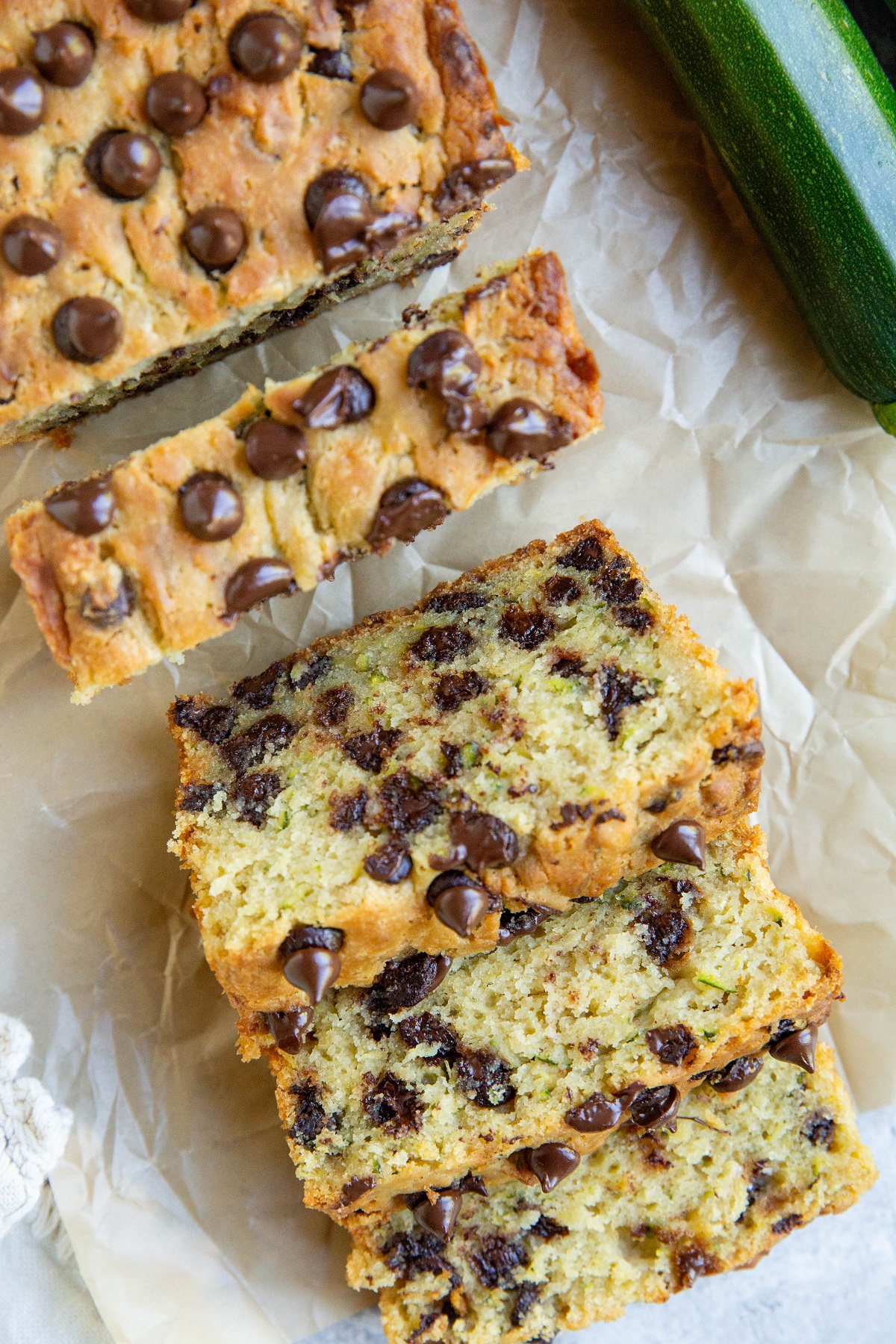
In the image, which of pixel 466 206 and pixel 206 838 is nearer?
pixel 466 206

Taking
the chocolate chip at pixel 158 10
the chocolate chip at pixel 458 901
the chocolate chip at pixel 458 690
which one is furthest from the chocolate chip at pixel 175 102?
the chocolate chip at pixel 458 901

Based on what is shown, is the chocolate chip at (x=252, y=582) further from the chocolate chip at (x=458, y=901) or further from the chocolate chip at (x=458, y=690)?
the chocolate chip at (x=458, y=901)

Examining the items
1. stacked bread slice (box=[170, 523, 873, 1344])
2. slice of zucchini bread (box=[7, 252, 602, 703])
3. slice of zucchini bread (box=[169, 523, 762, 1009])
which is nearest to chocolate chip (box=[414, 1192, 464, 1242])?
stacked bread slice (box=[170, 523, 873, 1344])

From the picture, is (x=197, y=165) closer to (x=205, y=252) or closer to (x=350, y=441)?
(x=205, y=252)

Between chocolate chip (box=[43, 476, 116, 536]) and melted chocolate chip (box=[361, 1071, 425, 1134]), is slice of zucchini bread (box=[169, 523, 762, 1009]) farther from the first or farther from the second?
chocolate chip (box=[43, 476, 116, 536])

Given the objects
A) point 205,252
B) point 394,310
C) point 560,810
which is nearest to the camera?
point 205,252

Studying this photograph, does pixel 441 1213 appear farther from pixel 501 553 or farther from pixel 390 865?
pixel 501 553

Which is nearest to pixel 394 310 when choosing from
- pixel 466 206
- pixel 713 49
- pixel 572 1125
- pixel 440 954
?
pixel 466 206

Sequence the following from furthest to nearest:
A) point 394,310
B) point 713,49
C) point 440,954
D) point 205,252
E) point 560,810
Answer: point 394,310
point 713,49
point 440,954
point 560,810
point 205,252

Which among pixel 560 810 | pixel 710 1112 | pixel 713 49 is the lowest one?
pixel 710 1112
